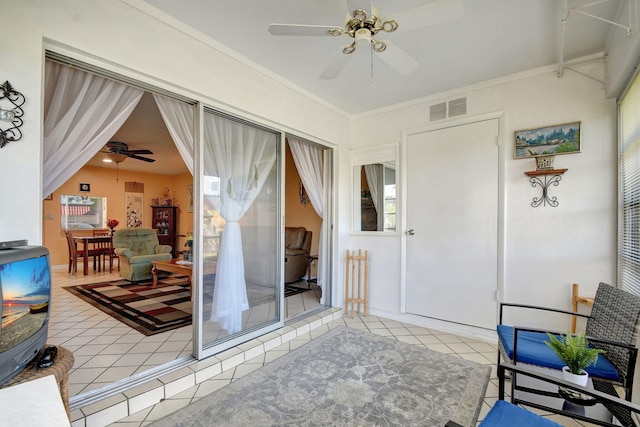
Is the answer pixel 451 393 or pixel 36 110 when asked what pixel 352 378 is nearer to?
pixel 451 393

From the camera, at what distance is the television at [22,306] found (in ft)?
3.58

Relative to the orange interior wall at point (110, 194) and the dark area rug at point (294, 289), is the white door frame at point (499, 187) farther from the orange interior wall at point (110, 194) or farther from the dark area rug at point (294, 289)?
the orange interior wall at point (110, 194)

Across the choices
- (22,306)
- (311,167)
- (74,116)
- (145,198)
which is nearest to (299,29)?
(74,116)

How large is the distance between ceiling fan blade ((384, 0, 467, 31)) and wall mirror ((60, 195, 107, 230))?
314 inches

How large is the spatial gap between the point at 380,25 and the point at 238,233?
2.06 metres

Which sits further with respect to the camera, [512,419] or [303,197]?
[303,197]

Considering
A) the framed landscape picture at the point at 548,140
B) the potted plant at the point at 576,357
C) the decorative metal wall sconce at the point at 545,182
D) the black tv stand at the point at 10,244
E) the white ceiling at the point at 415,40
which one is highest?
the white ceiling at the point at 415,40

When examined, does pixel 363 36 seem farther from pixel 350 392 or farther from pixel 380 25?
pixel 350 392

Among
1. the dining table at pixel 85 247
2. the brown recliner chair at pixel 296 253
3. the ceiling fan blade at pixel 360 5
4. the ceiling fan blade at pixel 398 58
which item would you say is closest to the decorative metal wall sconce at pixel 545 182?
the ceiling fan blade at pixel 398 58

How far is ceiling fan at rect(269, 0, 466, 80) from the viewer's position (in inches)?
59.2

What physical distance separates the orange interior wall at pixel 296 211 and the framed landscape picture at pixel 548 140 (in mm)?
3527

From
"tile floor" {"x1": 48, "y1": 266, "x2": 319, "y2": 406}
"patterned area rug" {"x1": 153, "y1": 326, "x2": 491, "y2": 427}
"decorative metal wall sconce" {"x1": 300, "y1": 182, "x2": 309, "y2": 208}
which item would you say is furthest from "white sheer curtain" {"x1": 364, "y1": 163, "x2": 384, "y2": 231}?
"decorative metal wall sconce" {"x1": 300, "y1": 182, "x2": 309, "y2": 208}

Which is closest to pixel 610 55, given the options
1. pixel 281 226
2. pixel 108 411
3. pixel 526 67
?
pixel 526 67

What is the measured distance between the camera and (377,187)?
12.6 ft
